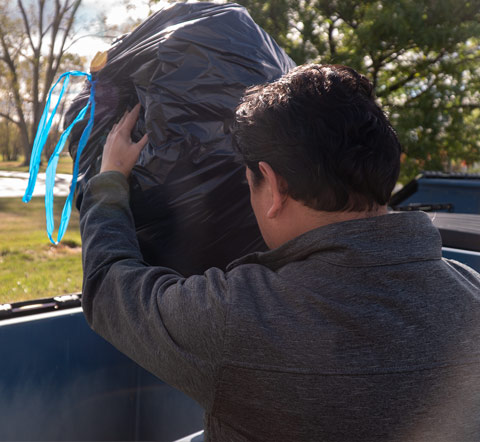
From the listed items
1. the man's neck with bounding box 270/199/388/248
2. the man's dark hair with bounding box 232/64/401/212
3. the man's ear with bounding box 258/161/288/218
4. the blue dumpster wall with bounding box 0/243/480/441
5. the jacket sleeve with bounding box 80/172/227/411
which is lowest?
the blue dumpster wall with bounding box 0/243/480/441

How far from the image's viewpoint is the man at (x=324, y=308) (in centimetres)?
77

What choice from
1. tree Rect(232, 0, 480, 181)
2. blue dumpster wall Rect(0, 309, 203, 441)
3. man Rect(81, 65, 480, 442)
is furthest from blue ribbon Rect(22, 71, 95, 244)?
tree Rect(232, 0, 480, 181)

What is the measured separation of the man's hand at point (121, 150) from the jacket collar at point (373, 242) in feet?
1.93

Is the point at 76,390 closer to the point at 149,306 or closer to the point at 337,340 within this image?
the point at 149,306

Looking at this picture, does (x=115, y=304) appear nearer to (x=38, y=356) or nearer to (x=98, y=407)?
(x=38, y=356)

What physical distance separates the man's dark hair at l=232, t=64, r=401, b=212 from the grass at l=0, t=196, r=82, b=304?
11.5 ft

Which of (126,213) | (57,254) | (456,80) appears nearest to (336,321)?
(126,213)

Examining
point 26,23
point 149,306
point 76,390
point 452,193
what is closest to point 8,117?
point 26,23

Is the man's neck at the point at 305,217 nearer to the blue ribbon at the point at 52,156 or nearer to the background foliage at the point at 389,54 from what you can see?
the blue ribbon at the point at 52,156

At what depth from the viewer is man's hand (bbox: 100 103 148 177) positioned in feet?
4.22

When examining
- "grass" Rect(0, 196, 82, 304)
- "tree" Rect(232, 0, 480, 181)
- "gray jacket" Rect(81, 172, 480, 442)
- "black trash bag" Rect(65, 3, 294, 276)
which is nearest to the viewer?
"gray jacket" Rect(81, 172, 480, 442)

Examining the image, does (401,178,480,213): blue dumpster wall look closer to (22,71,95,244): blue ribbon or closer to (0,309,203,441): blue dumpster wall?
(0,309,203,441): blue dumpster wall

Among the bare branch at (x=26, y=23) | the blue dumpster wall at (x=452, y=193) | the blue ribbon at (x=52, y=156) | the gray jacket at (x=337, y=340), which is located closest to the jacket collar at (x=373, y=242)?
the gray jacket at (x=337, y=340)

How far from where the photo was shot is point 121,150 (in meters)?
1.30
